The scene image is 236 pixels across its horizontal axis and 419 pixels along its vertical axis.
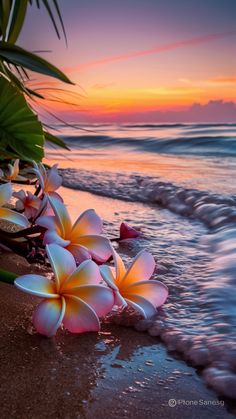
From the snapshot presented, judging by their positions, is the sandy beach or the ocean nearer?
the sandy beach

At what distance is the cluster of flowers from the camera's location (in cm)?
69

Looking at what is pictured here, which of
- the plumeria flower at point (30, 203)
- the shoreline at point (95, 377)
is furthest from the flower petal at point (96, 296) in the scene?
the plumeria flower at point (30, 203)

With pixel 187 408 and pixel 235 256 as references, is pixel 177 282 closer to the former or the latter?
pixel 235 256

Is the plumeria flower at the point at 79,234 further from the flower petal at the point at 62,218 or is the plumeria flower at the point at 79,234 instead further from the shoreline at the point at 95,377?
the shoreline at the point at 95,377

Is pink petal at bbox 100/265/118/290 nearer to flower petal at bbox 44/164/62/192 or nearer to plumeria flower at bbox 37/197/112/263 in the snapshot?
plumeria flower at bbox 37/197/112/263

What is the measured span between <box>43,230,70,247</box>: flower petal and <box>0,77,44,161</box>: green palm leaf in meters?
0.36

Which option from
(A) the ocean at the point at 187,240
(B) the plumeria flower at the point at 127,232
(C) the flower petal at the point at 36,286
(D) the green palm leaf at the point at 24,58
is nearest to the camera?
(C) the flower petal at the point at 36,286

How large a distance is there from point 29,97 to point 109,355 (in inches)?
38.2

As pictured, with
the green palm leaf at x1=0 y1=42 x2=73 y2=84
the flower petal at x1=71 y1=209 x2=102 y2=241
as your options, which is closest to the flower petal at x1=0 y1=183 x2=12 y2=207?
the flower petal at x1=71 y1=209 x2=102 y2=241

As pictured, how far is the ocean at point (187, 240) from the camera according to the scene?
888mm

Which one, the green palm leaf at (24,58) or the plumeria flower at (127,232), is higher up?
the green palm leaf at (24,58)

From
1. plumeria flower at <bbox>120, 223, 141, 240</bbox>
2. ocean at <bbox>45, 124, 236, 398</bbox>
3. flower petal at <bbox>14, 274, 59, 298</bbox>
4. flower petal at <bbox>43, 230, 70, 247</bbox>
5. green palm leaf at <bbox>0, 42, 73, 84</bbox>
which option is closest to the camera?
flower petal at <bbox>14, 274, 59, 298</bbox>

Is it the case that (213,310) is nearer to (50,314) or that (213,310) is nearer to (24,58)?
(50,314)

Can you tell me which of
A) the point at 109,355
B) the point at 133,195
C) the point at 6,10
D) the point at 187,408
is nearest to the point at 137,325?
the point at 109,355
